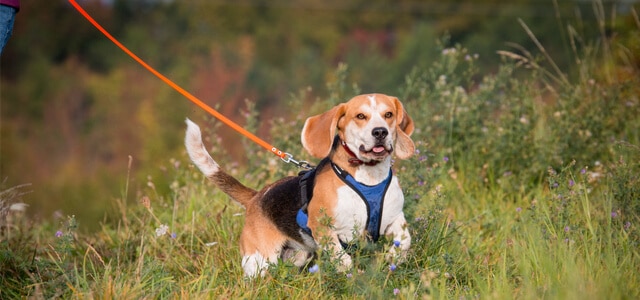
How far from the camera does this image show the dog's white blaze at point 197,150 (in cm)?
504

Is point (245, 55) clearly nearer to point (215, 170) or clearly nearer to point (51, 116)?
point (51, 116)

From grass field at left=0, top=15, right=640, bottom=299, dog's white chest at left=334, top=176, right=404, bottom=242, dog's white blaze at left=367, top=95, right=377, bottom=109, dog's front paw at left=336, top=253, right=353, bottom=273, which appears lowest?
grass field at left=0, top=15, right=640, bottom=299

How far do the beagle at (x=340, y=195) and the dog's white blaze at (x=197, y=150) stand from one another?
17 millimetres

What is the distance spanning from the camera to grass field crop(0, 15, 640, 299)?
4266 mm

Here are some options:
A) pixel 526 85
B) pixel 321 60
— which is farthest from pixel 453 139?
pixel 321 60

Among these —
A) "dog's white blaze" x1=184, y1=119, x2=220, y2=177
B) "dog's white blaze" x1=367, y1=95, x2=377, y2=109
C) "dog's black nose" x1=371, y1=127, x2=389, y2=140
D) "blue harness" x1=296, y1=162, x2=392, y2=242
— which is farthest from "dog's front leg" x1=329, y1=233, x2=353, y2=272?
"dog's white blaze" x1=184, y1=119, x2=220, y2=177

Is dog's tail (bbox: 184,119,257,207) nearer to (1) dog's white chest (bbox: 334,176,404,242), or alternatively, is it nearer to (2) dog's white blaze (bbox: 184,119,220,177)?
(2) dog's white blaze (bbox: 184,119,220,177)

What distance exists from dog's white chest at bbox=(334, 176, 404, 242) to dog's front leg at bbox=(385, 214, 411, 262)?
0.06m

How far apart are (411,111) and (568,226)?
98.0 inches

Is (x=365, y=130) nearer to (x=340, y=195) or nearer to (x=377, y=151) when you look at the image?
(x=377, y=151)

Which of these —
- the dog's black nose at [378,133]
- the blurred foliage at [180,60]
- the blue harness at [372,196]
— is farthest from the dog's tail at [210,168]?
the blurred foliage at [180,60]

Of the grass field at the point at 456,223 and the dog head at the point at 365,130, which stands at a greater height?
the dog head at the point at 365,130

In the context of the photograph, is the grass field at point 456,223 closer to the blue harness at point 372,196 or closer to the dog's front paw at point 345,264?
the dog's front paw at point 345,264

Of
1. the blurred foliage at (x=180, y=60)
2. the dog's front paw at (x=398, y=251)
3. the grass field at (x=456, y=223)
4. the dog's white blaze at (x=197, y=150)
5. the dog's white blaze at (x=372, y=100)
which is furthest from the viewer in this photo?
the blurred foliage at (x=180, y=60)
